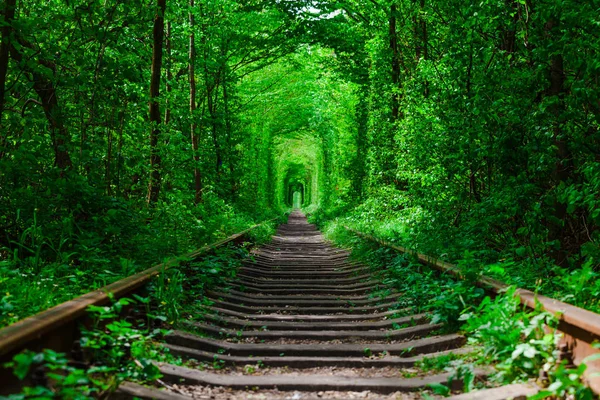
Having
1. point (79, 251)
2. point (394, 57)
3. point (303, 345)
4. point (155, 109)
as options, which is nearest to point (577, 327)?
point (303, 345)

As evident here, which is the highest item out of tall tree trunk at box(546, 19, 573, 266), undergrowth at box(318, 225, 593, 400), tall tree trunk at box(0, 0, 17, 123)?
tall tree trunk at box(0, 0, 17, 123)

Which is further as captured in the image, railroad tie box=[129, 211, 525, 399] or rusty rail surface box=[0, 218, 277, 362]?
railroad tie box=[129, 211, 525, 399]

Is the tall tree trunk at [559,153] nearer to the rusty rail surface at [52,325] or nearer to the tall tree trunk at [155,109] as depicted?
the rusty rail surface at [52,325]

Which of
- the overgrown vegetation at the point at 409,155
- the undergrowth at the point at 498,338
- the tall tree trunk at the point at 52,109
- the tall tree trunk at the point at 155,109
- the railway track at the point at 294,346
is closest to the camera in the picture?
the undergrowth at the point at 498,338

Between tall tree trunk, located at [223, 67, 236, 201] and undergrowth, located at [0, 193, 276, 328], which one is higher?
tall tree trunk, located at [223, 67, 236, 201]

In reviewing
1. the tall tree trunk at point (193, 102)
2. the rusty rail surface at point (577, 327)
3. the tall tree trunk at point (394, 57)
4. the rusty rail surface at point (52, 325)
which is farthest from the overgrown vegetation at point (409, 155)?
the tall tree trunk at point (394, 57)

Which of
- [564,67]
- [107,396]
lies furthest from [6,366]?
[564,67]

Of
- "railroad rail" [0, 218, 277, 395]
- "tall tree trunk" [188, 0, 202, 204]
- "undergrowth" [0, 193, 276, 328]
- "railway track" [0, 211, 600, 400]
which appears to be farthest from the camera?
"tall tree trunk" [188, 0, 202, 204]

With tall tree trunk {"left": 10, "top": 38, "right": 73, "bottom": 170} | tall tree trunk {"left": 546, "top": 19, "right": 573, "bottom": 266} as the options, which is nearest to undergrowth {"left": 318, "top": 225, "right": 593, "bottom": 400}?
tall tree trunk {"left": 546, "top": 19, "right": 573, "bottom": 266}

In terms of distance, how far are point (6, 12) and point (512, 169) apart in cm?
651

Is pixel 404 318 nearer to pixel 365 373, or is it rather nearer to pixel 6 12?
pixel 365 373

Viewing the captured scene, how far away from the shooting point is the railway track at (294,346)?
10.6 ft

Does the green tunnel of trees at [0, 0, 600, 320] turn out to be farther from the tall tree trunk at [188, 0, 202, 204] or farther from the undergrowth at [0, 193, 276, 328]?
the tall tree trunk at [188, 0, 202, 204]

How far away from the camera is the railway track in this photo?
10.6 feet
